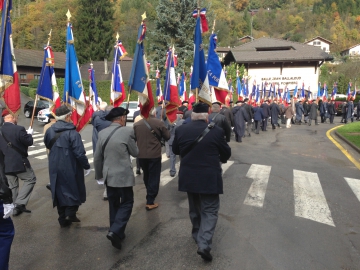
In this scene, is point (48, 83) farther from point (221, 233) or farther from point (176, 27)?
point (176, 27)

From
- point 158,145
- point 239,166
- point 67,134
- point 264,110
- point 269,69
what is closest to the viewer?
point 67,134

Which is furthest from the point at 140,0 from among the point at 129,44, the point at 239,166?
the point at 239,166

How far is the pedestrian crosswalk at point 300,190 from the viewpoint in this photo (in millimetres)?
6609

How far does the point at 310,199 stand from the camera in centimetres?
750

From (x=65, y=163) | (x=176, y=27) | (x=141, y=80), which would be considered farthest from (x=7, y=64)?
(x=176, y=27)

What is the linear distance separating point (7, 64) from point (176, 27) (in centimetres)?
3337

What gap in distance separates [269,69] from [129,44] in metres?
38.8

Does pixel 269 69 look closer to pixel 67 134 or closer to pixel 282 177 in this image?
pixel 282 177

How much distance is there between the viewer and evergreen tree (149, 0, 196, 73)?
36969 mm

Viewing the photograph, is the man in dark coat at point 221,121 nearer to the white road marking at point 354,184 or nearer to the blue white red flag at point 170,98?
the blue white red flag at point 170,98

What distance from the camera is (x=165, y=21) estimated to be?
37.3 meters

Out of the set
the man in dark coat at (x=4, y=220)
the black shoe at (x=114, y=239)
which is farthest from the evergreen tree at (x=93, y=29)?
the man in dark coat at (x=4, y=220)

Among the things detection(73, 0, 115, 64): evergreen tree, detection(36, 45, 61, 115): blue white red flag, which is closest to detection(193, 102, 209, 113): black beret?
detection(36, 45, 61, 115): blue white red flag

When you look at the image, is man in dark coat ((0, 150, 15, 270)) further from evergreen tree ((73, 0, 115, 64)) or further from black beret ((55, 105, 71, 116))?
evergreen tree ((73, 0, 115, 64))
